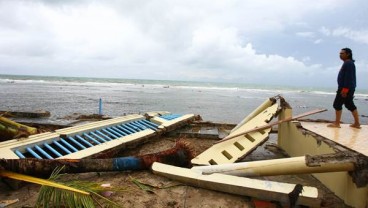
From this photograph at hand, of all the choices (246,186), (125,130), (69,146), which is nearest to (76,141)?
(69,146)

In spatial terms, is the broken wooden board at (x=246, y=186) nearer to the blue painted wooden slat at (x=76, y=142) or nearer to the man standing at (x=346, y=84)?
the blue painted wooden slat at (x=76, y=142)

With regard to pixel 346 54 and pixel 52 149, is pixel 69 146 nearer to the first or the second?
pixel 52 149

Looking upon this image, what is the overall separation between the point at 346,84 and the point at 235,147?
8.59 ft

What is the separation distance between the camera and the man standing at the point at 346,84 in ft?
18.9

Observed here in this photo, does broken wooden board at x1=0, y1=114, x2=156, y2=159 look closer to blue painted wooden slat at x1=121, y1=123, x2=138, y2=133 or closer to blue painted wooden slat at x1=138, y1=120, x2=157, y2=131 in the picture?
blue painted wooden slat at x1=121, y1=123, x2=138, y2=133

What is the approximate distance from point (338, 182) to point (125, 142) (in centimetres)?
355

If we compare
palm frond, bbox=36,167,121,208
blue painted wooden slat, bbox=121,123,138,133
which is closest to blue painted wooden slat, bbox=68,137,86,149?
blue painted wooden slat, bbox=121,123,138,133

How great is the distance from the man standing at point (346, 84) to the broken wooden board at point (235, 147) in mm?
1289

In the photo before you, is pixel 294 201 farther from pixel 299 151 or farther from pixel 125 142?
pixel 125 142

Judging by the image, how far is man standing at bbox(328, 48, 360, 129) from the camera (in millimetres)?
5762

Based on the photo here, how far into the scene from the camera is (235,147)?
5.26 meters

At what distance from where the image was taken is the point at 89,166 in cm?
Result: 400

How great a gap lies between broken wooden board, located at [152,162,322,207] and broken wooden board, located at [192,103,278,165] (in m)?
0.66

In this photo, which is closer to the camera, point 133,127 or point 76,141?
point 76,141
